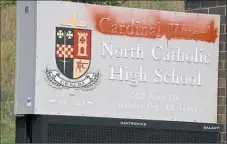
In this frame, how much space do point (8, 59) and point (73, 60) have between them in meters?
18.4

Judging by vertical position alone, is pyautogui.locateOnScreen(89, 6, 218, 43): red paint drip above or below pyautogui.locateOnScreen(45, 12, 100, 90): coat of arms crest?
above

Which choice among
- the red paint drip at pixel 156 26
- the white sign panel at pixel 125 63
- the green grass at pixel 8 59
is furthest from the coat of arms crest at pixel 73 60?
the green grass at pixel 8 59

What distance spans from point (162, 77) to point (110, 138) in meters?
0.95

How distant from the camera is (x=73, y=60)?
767 cm

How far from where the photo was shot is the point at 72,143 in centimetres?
766

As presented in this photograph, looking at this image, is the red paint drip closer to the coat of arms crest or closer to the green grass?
the coat of arms crest

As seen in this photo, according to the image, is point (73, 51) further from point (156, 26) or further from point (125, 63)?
point (156, 26)

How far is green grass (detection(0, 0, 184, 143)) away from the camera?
18.4m

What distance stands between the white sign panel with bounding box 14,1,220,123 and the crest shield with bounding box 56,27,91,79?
0.04 ft

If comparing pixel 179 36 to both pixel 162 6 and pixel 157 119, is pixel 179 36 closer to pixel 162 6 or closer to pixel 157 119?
pixel 157 119

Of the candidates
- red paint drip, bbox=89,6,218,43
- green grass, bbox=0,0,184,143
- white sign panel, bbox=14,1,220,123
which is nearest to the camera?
white sign panel, bbox=14,1,220,123

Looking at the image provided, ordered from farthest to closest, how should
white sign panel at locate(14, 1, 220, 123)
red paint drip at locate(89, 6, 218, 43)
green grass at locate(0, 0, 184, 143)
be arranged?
green grass at locate(0, 0, 184, 143) < red paint drip at locate(89, 6, 218, 43) < white sign panel at locate(14, 1, 220, 123)

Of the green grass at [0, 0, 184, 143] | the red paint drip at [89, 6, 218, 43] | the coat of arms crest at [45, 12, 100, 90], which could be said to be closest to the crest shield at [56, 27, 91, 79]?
the coat of arms crest at [45, 12, 100, 90]

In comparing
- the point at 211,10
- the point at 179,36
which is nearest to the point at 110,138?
the point at 179,36
